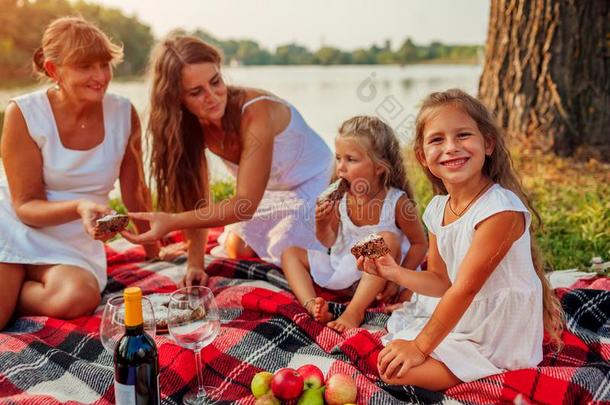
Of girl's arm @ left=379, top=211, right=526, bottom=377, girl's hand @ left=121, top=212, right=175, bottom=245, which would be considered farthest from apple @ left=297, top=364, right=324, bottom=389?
girl's hand @ left=121, top=212, right=175, bottom=245

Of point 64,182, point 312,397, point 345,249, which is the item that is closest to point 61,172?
point 64,182

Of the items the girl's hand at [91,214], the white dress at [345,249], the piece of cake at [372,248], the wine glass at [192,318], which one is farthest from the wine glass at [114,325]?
the white dress at [345,249]

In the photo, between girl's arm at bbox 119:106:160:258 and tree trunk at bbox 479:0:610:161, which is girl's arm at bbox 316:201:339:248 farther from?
tree trunk at bbox 479:0:610:161

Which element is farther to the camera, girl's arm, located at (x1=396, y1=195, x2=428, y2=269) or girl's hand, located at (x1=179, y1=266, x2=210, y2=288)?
girl's hand, located at (x1=179, y1=266, x2=210, y2=288)

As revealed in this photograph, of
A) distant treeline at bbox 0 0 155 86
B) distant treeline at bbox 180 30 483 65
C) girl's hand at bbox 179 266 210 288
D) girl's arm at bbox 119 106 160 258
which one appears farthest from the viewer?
distant treeline at bbox 0 0 155 86

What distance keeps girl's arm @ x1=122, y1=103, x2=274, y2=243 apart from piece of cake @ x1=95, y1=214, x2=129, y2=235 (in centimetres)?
28

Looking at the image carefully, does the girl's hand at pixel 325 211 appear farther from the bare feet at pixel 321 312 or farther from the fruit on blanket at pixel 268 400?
the fruit on blanket at pixel 268 400

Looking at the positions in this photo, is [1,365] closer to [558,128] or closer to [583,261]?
[583,261]

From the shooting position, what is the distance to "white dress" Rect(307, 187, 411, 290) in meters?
3.22

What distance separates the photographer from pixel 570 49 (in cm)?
545

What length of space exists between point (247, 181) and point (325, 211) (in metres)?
0.51

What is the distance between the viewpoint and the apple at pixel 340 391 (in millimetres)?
2199

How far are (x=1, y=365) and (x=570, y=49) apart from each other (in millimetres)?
5075

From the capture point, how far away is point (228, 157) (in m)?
3.77
